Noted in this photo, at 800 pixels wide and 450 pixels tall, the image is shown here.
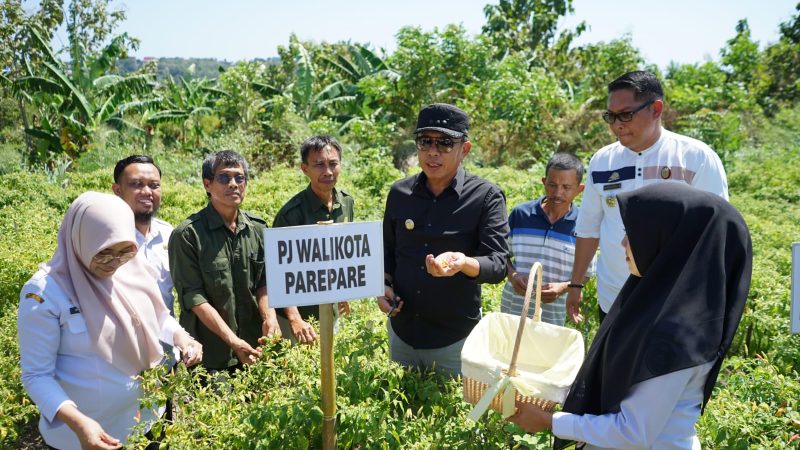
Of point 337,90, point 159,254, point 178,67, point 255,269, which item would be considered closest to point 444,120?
point 255,269

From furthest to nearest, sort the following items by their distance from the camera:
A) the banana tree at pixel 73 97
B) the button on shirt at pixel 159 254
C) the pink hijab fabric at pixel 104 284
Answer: the banana tree at pixel 73 97
the button on shirt at pixel 159 254
the pink hijab fabric at pixel 104 284

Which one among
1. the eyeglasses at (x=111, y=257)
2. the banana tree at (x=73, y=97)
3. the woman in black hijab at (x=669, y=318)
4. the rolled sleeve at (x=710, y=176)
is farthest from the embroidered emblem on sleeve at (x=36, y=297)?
the banana tree at (x=73, y=97)

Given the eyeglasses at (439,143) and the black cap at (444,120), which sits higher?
the black cap at (444,120)

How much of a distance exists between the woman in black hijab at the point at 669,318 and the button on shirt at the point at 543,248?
2.10m

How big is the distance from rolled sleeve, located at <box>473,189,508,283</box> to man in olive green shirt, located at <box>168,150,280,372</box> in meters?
1.26

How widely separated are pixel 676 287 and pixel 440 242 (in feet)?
4.67

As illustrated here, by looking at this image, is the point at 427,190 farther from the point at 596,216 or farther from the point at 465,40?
the point at 465,40

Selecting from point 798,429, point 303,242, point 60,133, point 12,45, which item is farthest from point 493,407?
point 12,45

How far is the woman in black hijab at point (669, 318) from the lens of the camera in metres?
1.63

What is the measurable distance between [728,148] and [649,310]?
1641 cm

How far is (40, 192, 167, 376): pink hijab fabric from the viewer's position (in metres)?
2.27

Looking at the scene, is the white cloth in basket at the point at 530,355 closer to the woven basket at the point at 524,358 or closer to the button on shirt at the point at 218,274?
the woven basket at the point at 524,358

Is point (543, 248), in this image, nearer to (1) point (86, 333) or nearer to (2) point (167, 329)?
(2) point (167, 329)

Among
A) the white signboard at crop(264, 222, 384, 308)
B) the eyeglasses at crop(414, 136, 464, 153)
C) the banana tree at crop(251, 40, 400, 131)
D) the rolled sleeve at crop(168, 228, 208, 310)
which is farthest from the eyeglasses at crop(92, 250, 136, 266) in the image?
the banana tree at crop(251, 40, 400, 131)
